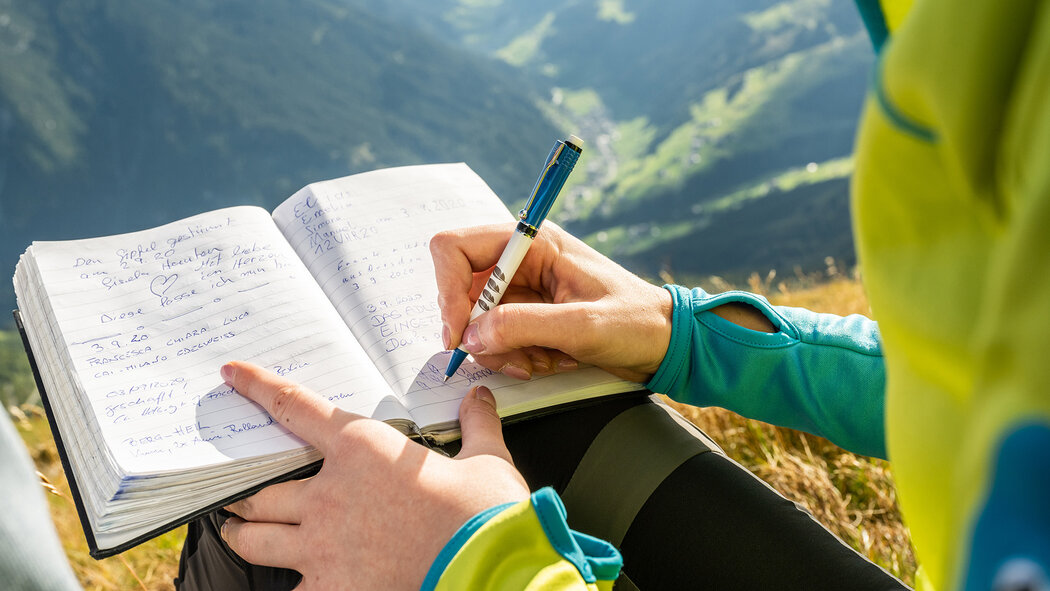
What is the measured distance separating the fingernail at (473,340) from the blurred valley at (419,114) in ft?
146

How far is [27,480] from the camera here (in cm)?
35

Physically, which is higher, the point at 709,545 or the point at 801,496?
the point at 709,545

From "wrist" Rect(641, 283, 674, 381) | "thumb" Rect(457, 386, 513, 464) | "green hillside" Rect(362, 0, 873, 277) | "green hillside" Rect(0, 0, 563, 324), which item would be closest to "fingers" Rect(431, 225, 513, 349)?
"thumb" Rect(457, 386, 513, 464)

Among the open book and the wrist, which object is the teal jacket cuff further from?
the wrist

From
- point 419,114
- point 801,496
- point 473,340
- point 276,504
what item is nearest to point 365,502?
point 276,504

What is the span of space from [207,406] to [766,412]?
26.7 inches

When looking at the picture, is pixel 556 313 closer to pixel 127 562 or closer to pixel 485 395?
pixel 485 395

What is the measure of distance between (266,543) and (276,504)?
0.04 m

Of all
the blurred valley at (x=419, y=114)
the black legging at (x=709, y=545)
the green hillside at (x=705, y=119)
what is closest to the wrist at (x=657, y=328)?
the black legging at (x=709, y=545)

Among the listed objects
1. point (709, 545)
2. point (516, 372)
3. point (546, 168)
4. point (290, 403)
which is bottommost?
point (709, 545)

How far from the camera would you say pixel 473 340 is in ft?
2.69

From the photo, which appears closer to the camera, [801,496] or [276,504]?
[276,504]

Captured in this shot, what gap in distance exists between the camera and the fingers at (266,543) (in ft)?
2.08

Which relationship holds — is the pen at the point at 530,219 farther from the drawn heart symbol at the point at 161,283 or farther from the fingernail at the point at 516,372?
the drawn heart symbol at the point at 161,283
